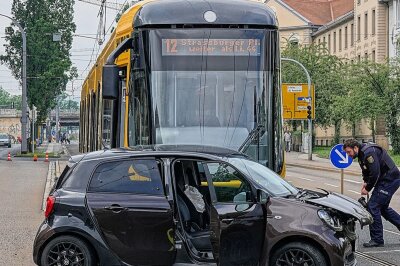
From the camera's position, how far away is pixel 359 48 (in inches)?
3056

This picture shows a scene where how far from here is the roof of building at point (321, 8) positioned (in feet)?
342

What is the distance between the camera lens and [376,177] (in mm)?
11961

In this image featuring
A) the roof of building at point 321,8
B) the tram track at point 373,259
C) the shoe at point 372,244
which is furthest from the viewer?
the roof of building at point 321,8

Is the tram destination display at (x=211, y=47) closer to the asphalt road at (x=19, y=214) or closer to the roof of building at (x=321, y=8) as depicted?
the asphalt road at (x=19, y=214)

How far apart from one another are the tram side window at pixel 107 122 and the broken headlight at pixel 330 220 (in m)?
5.95

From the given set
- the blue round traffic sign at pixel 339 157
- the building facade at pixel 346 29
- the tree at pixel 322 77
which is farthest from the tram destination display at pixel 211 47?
the tree at pixel 322 77

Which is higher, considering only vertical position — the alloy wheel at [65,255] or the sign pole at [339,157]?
the sign pole at [339,157]

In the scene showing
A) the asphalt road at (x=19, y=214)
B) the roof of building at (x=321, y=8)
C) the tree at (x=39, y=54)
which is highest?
the roof of building at (x=321, y=8)

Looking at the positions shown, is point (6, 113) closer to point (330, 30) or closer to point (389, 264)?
point (330, 30)

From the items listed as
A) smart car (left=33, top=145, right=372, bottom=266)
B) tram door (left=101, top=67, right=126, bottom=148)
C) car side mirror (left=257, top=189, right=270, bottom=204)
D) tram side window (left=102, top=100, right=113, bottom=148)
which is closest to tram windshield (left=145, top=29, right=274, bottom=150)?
tram door (left=101, top=67, right=126, bottom=148)

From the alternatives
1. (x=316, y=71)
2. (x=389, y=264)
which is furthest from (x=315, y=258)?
(x=316, y=71)

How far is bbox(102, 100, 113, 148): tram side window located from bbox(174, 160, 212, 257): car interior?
4853 mm

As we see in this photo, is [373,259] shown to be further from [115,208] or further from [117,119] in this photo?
[117,119]

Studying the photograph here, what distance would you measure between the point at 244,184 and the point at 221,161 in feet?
1.15
